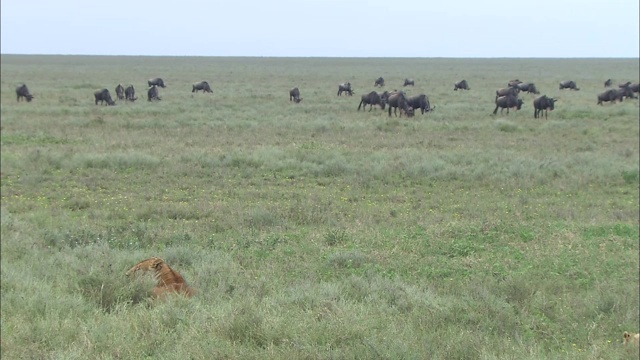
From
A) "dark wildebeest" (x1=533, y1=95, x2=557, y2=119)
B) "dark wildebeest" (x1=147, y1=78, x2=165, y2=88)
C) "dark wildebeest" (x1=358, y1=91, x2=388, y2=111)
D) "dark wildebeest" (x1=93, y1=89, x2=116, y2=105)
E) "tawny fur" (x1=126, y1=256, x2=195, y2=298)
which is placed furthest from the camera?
"dark wildebeest" (x1=147, y1=78, x2=165, y2=88)

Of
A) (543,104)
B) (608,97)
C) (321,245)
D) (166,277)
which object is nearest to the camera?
(166,277)

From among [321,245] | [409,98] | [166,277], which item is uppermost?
[409,98]

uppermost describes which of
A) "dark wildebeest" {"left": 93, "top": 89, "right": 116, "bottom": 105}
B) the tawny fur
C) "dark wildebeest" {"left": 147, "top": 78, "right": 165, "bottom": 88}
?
"dark wildebeest" {"left": 147, "top": 78, "right": 165, "bottom": 88}

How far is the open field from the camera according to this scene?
4.88m

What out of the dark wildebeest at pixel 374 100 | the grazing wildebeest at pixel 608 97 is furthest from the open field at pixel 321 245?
the grazing wildebeest at pixel 608 97

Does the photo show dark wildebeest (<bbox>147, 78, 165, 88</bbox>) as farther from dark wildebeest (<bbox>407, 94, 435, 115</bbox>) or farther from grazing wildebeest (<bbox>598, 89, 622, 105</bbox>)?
grazing wildebeest (<bbox>598, 89, 622, 105</bbox>)

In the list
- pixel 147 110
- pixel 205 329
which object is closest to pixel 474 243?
pixel 205 329

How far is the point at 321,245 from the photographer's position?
831 centimetres

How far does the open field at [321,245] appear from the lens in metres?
4.88

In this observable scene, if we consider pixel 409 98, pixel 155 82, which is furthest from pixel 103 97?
pixel 409 98

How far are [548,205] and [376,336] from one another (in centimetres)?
751

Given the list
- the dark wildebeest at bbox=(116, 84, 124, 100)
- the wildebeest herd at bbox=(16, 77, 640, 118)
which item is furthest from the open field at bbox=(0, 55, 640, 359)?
the dark wildebeest at bbox=(116, 84, 124, 100)

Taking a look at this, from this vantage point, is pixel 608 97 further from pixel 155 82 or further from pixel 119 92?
pixel 155 82

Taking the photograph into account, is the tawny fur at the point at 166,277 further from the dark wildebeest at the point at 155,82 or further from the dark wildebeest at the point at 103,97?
the dark wildebeest at the point at 155,82
